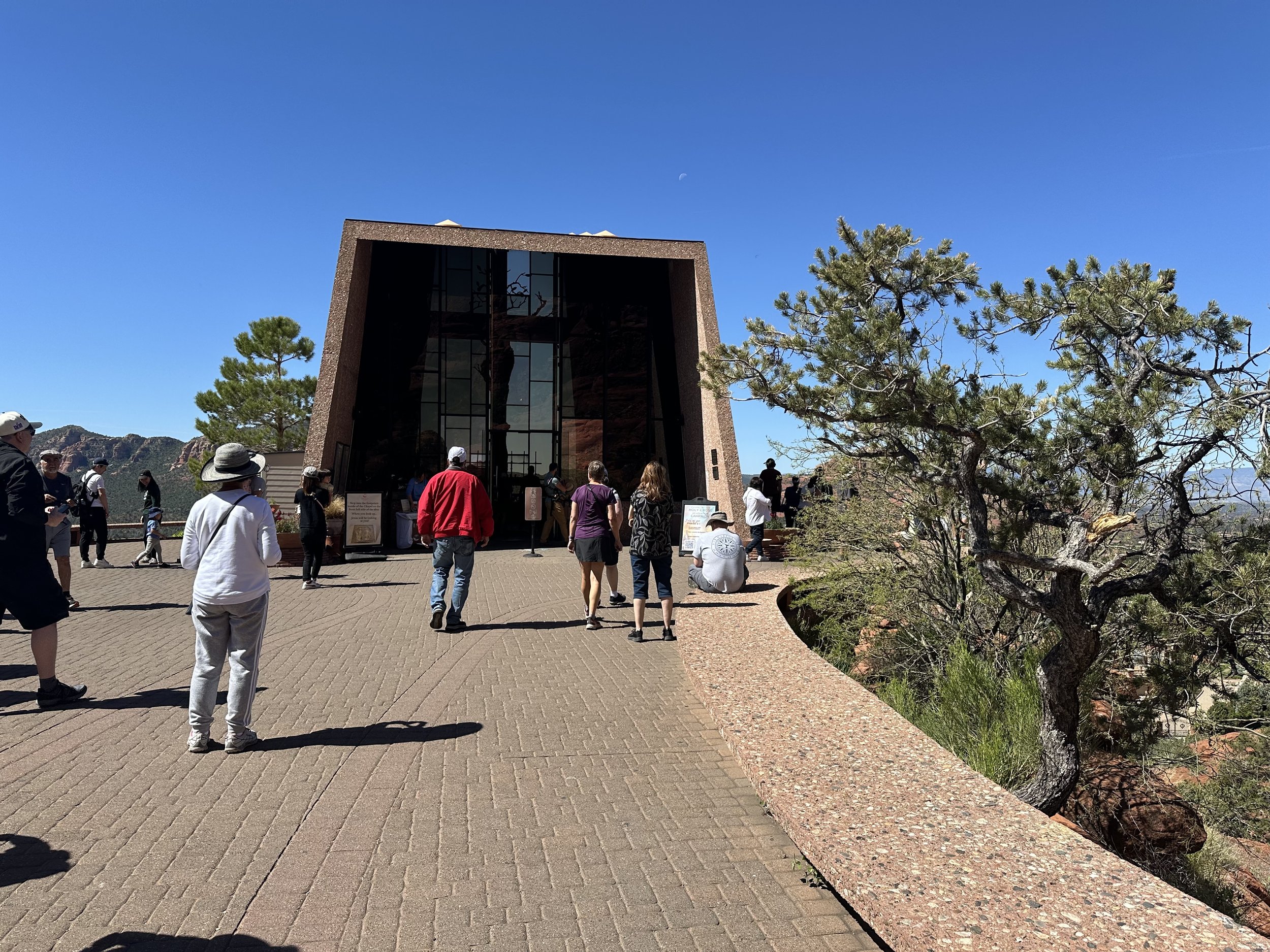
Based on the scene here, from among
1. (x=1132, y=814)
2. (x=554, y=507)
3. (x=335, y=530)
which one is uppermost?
(x=554, y=507)

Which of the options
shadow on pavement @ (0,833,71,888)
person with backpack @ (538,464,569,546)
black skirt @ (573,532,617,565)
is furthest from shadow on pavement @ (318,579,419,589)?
shadow on pavement @ (0,833,71,888)

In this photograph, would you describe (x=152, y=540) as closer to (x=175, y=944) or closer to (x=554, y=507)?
(x=554, y=507)

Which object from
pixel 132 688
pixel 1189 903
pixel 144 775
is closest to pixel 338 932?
pixel 144 775

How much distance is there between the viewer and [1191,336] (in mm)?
4895

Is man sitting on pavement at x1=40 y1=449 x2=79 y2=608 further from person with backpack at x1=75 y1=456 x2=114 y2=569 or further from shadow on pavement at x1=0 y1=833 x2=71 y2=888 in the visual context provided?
shadow on pavement at x1=0 y1=833 x2=71 y2=888

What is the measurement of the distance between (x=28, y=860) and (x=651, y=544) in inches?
208

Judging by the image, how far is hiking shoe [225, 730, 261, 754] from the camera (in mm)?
4586

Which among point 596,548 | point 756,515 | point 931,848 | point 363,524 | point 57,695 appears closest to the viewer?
point 931,848

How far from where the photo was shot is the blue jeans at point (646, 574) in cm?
781

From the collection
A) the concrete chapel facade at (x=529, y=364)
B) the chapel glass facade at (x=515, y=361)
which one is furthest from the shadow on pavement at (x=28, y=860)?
the chapel glass facade at (x=515, y=361)

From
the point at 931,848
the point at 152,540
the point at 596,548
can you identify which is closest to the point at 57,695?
the point at 596,548

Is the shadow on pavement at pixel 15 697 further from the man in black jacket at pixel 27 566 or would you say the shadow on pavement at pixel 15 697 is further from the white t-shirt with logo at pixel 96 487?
the white t-shirt with logo at pixel 96 487

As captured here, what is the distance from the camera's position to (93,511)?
13039 mm

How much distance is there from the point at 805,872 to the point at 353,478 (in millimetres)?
17858
